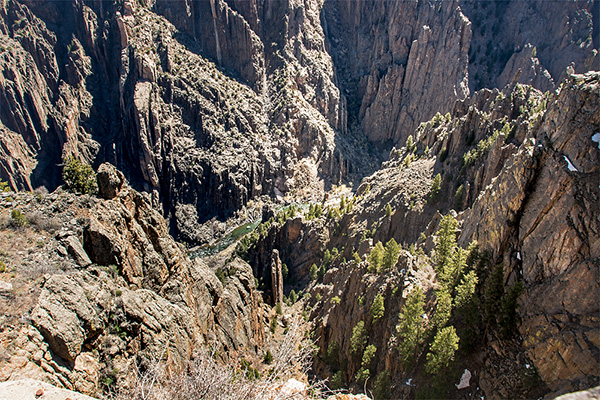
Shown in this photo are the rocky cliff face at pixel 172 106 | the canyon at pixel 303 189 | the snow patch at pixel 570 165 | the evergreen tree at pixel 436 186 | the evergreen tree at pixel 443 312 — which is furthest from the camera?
the rocky cliff face at pixel 172 106

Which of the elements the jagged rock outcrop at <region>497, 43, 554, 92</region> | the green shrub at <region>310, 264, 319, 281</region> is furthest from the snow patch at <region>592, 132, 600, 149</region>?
the jagged rock outcrop at <region>497, 43, 554, 92</region>

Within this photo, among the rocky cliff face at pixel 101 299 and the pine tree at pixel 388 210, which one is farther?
the pine tree at pixel 388 210

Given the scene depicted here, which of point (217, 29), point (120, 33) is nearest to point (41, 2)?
point (120, 33)

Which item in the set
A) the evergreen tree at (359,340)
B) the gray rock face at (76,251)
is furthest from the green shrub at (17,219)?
the evergreen tree at (359,340)

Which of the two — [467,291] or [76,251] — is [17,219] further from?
[467,291]

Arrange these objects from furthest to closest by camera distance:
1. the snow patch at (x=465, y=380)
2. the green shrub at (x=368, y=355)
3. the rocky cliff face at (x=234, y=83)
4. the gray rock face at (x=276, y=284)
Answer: the rocky cliff face at (x=234, y=83)
the gray rock face at (x=276, y=284)
the green shrub at (x=368, y=355)
the snow patch at (x=465, y=380)

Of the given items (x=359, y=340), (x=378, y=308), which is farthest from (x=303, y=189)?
(x=378, y=308)

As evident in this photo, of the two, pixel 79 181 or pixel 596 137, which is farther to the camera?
pixel 79 181

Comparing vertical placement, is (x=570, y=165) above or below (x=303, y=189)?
below

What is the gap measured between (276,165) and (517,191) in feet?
340

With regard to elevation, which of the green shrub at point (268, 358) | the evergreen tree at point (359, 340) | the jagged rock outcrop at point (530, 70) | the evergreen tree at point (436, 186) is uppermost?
the jagged rock outcrop at point (530, 70)

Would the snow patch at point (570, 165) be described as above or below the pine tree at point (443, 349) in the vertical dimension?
above

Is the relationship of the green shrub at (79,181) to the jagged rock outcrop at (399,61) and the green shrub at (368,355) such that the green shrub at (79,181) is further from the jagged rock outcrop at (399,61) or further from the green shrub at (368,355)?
the jagged rock outcrop at (399,61)

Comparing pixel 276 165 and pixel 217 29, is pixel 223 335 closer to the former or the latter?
pixel 276 165
